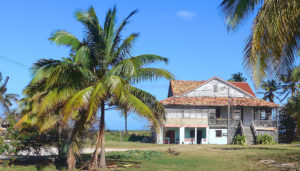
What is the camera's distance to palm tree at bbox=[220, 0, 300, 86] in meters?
7.59

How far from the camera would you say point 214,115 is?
4178 centimetres

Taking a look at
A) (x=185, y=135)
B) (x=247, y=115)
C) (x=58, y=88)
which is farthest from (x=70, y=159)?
(x=247, y=115)

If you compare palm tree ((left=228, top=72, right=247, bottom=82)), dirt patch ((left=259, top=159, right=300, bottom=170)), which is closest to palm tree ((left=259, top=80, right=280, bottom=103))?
palm tree ((left=228, top=72, right=247, bottom=82))

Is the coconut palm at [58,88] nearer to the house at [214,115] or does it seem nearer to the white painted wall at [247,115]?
the house at [214,115]

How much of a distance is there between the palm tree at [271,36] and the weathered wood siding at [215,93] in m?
34.9

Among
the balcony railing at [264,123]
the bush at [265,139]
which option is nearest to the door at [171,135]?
the balcony railing at [264,123]

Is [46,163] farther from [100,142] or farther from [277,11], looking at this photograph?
[277,11]

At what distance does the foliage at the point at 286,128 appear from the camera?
146 feet

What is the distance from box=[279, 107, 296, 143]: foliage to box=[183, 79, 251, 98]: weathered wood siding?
7233 millimetres

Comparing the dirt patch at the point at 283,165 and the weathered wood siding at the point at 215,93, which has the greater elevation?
the weathered wood siding at the point at 215,93

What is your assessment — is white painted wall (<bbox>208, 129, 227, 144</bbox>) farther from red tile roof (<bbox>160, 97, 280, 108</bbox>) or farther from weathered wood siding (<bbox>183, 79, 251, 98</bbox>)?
weathered wood siding (<bbox>183, 79, 251, 98</bbox>)

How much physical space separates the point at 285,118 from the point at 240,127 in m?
8.36

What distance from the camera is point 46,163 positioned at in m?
17.7

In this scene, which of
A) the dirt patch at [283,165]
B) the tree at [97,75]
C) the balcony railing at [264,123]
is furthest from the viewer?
the balcony railing at [264,123]
